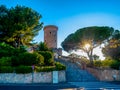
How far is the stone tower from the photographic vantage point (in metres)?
63.4

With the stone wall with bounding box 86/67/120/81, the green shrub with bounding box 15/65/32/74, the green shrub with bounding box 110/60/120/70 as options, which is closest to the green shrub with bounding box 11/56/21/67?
the green shrub with bounding box 15/65/32/74

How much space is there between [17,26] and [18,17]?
9.19ft

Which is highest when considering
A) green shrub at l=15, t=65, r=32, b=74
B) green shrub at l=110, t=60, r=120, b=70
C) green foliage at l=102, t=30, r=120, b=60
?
green foliage at l=102, t=30, r=120, b=60

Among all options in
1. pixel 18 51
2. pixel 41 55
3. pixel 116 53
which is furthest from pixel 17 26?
pixel 116 53

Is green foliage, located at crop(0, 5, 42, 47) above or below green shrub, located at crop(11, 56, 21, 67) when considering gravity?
above

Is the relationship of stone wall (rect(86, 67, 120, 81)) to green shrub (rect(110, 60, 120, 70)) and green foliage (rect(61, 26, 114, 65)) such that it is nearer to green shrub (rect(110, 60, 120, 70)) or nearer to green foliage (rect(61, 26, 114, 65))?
green shrub (rect(110, 60, 120, 70))

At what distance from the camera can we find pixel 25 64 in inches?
1107

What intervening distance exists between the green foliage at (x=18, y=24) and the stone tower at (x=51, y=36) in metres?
20.1

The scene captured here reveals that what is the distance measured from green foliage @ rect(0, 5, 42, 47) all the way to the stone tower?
2015 cm

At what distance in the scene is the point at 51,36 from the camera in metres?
63.7

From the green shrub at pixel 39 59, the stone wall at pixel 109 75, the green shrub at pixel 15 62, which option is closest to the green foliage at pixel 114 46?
the stone wall at pixel 109 75

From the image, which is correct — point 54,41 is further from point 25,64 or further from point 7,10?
point 25,64

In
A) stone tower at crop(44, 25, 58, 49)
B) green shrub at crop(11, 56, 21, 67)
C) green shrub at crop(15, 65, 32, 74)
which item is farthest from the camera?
stone tower at crop(44, 25, 58, 49)

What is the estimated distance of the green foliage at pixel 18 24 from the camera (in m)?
37.2
